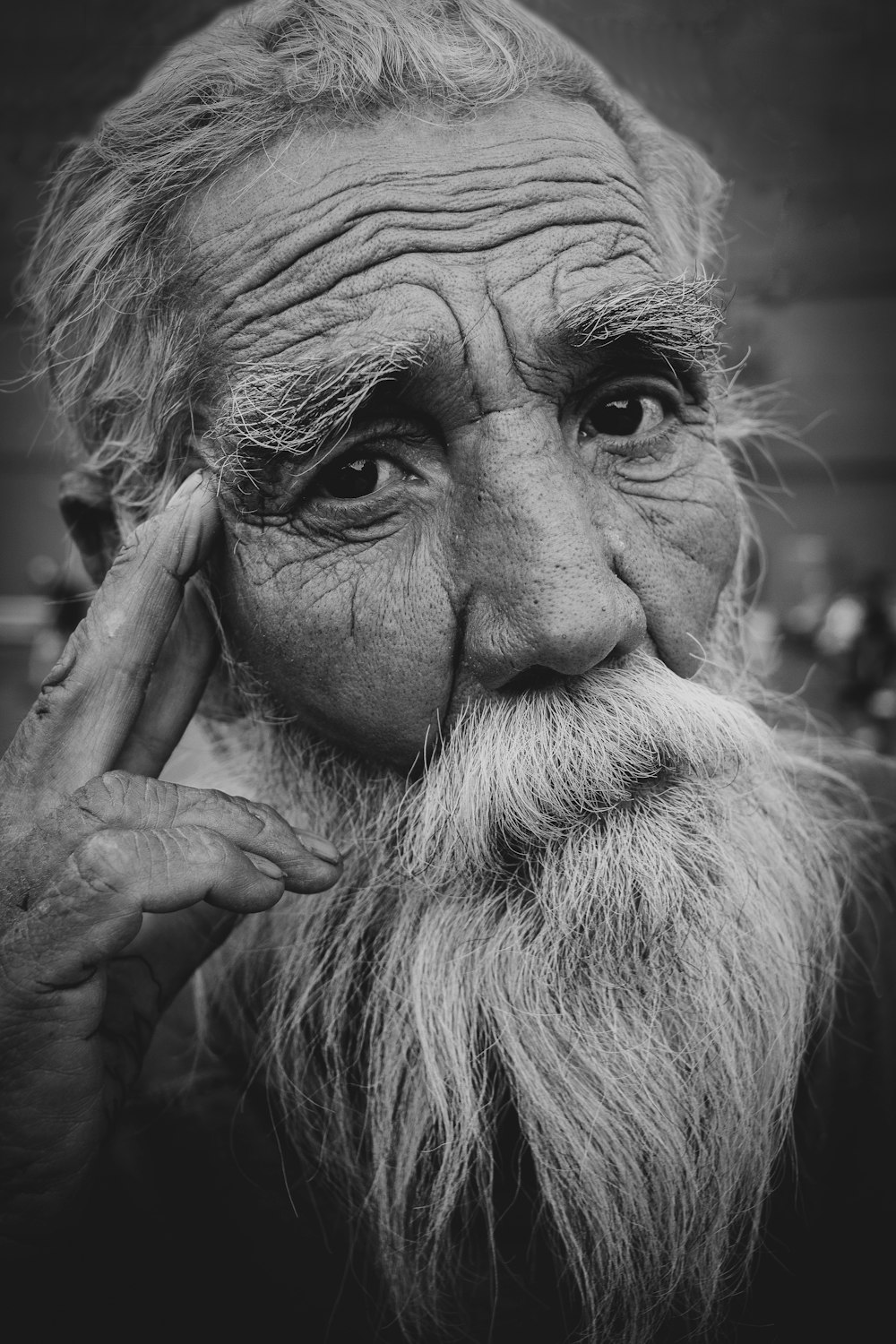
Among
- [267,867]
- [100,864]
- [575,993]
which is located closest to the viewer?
[100,864]

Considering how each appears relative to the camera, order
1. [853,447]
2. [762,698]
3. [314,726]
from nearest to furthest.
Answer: [314,726], [762,698], [853,447]

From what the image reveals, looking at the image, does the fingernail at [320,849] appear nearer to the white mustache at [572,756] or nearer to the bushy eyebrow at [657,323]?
the white mustache at [572,756]

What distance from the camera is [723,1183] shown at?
1.53m

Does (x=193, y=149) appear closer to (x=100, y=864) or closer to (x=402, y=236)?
(x=402, y=236)

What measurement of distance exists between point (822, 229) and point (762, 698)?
261 centimetres

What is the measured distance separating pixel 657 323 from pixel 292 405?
600 mm

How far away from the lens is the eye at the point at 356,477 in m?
1.50

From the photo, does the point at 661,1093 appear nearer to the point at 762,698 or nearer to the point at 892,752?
the point at 762,698

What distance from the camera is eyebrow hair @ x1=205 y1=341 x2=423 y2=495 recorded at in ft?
4.55

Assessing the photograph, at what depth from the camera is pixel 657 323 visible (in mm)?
1497

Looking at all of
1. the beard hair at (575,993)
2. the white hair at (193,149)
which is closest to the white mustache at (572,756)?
the beard hair at (575,993)

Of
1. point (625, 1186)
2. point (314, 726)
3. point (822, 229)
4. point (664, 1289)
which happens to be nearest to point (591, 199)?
point (314, 726)

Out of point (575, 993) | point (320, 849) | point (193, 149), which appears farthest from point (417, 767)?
point (193, 149)

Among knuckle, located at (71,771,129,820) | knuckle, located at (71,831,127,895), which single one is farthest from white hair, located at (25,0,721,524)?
knuckle, located at (71,831,127,895)
